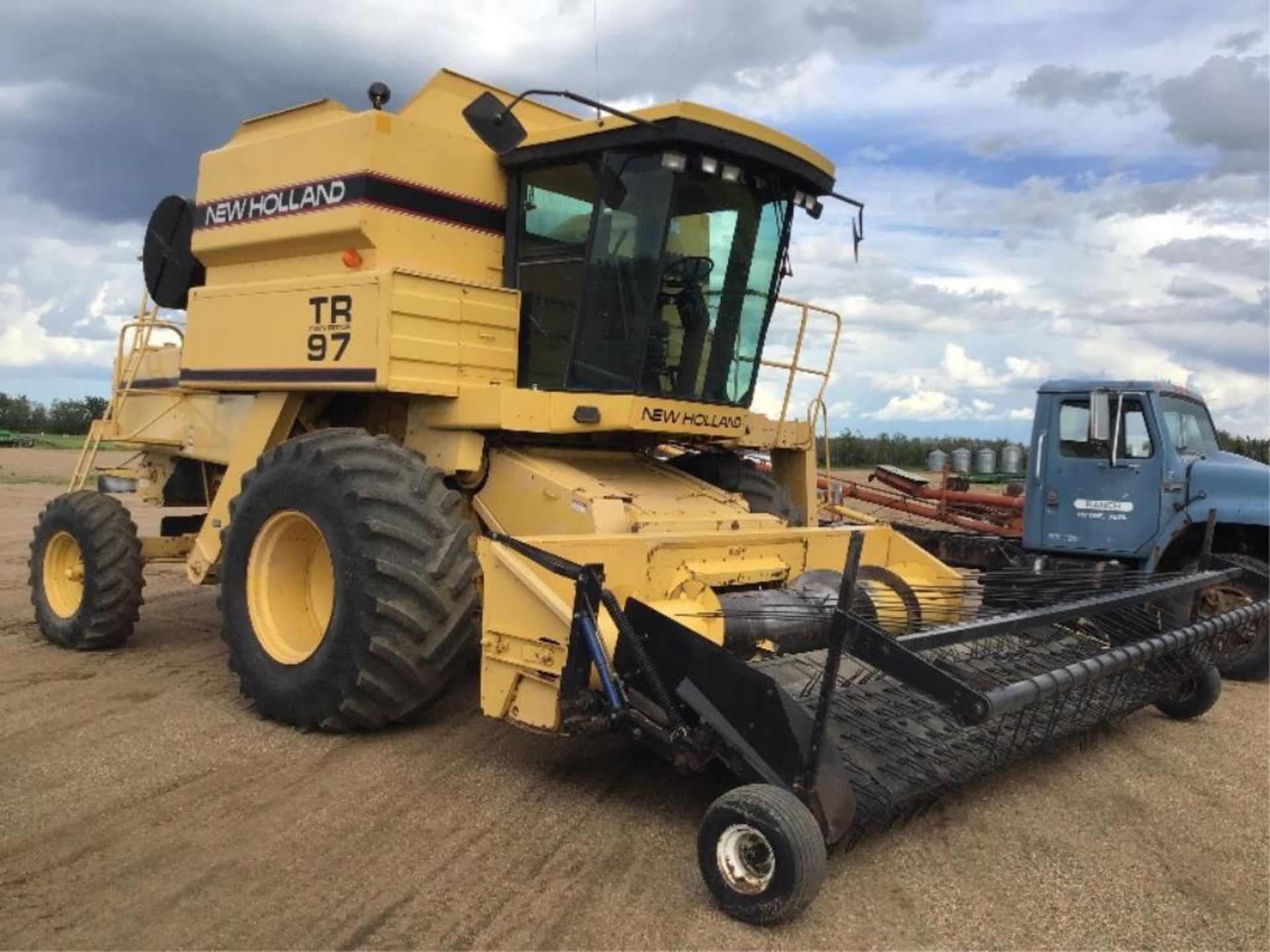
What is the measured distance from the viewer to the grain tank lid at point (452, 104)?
620 cm

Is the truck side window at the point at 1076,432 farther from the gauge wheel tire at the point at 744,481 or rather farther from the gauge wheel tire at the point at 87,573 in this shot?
→ the gauge wheel tire at the point at 87,573

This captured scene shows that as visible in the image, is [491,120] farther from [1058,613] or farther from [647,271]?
[1058,613]

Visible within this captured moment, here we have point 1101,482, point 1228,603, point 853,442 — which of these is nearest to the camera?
point 1228,603

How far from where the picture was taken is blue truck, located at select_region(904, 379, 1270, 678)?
330 inches

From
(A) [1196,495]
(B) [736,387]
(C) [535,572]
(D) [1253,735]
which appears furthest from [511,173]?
(A) [1196,495]

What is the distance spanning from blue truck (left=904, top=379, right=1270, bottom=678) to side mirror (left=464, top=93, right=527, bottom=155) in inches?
219

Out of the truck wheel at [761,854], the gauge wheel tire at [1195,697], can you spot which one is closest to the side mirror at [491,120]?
the truck wheel at [761,854]

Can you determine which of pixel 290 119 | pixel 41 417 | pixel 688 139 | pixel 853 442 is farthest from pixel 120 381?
pixel 41 417

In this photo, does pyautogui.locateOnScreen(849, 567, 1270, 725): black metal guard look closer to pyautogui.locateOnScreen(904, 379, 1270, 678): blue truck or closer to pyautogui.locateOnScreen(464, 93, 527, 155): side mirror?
pyautogui.locateOnScreen(464, 93, 527, 155): side mirror

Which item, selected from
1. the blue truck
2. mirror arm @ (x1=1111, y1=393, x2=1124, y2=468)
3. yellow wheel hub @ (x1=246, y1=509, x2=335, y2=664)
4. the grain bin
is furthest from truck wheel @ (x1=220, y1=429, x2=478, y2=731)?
the grain bin

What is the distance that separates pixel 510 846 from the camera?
12.6 feet

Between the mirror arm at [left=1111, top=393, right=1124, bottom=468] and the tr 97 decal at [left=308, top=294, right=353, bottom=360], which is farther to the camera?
the mirror arm at [left=1111, top=393, right=1124, bottom=468]

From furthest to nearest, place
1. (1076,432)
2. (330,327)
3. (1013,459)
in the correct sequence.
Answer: (1013,459) → (1076,432) → (330,327)

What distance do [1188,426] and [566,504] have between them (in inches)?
242
